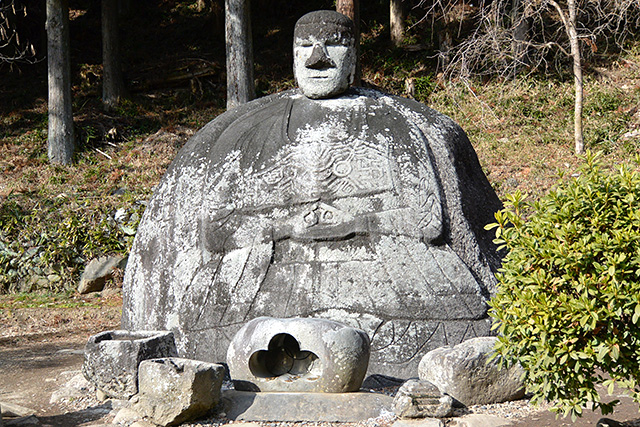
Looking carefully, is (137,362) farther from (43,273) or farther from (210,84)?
(210,84)

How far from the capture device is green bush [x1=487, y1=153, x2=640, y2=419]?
3.42 m

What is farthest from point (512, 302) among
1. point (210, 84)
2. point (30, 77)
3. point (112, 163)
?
point (30, 77)

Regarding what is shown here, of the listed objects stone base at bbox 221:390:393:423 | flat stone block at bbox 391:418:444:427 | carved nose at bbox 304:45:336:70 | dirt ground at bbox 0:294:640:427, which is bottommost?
dirt ground at bbox 0:294:640:427

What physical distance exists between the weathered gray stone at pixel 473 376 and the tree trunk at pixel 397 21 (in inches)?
529

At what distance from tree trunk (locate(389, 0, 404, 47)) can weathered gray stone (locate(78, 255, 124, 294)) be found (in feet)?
30.8

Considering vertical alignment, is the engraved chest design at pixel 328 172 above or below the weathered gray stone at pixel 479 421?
above

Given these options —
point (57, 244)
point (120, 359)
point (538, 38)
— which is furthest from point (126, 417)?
point (538, 38)

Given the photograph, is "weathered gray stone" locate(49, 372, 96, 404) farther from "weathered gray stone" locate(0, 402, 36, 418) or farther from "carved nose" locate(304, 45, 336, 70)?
"carved nose" locate(304, 45, 336, 70)

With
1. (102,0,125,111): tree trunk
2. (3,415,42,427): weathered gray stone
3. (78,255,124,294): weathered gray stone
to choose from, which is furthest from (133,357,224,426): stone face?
(102,0,125,111): tree trunk

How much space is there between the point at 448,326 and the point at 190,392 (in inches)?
79.2

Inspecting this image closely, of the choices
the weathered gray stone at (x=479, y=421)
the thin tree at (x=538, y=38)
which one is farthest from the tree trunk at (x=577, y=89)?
the weathered gray stone at (x=479, y=421)

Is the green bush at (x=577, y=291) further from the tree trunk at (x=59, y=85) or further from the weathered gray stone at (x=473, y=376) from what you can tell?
the tree trunk at (x=59, y=85)

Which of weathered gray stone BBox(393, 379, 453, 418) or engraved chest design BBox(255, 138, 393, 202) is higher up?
engraved chest design BBox(255, 138, 393, 202)

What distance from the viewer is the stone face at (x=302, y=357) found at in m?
4.61
